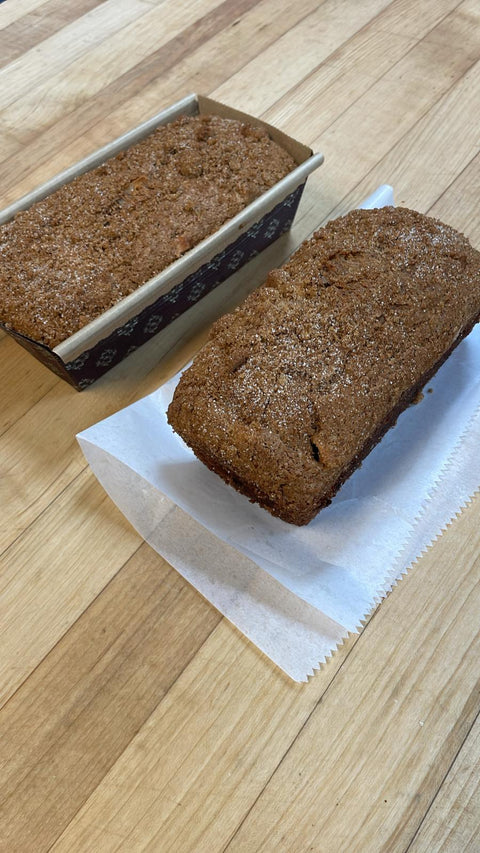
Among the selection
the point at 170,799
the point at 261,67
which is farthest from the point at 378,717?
the point at 261,67

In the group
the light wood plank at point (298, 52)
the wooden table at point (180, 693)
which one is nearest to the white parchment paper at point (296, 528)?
the wooden table at point (180, 693)

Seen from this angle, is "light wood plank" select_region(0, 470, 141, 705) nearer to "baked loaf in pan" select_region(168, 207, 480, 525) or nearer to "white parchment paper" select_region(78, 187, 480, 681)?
"white parchment paper" select_region(78, 187, 480, 681)

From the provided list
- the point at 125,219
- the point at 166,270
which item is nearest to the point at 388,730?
the point at 166,270

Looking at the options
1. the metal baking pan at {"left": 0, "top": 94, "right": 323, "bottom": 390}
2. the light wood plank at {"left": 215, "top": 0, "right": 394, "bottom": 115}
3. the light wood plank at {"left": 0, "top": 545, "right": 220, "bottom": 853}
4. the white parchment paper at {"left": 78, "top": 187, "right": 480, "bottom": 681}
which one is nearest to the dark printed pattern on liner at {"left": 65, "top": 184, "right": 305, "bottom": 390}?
the metal baking pan at {"left": 0, "top": 94, "right": 323, "bottom": 390}

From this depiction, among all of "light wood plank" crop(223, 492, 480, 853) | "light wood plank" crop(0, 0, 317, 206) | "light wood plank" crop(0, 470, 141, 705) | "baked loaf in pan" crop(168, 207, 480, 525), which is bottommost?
"light wood plank" crop(223, 492, 480, 853)

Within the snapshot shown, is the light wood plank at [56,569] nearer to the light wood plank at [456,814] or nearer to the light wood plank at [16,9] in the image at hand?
the light wood plank at [456,814]

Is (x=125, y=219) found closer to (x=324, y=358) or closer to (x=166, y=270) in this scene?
(x=166, y=270)
